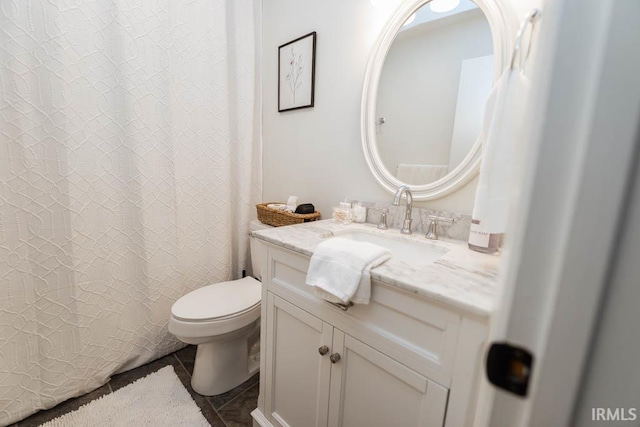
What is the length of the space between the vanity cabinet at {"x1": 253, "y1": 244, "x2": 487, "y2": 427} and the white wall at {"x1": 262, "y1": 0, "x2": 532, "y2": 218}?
587 millimetres

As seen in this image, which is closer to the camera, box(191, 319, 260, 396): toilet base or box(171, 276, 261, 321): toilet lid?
box(171, 276, 261, 321): toilet lid

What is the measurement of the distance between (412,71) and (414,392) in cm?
118

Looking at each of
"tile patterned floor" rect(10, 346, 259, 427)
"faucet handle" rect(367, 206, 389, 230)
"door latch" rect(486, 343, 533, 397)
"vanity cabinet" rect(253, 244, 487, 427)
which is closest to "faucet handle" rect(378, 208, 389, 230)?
"faucet handle" rect(367, 206, 389, 230)

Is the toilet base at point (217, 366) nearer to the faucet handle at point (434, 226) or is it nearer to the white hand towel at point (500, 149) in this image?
the faucet handle at point (434, 226)

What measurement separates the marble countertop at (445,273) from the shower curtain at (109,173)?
786 millimetres

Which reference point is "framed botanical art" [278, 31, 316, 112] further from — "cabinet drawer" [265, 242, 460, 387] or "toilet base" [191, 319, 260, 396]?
"toilet base" [191, 319, 260, 396]

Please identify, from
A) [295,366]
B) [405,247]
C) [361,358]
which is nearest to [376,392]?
[361,358]

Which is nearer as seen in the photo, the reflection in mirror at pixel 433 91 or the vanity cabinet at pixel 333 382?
the vanity cabinet at pixel 333 382

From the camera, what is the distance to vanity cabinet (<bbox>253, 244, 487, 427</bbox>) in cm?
58

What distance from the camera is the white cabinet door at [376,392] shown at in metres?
0.62

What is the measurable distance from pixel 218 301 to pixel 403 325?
0.99m

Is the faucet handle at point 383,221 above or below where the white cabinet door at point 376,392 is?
above

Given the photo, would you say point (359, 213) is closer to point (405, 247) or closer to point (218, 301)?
point (405, 247)

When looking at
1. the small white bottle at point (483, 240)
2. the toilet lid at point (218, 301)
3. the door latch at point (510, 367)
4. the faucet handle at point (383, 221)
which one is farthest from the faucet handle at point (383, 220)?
the door latch at point (510, 367)
